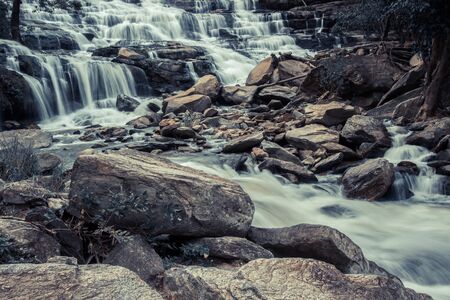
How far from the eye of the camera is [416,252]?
6246mm

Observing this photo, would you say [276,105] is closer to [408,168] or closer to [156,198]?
[408,168]

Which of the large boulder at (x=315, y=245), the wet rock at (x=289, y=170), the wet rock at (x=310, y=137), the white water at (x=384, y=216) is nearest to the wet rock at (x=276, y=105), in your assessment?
the wet rock at (x=310, y=137)

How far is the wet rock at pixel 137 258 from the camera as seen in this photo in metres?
3.11

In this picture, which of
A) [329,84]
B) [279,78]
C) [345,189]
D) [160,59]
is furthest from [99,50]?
[345,189]

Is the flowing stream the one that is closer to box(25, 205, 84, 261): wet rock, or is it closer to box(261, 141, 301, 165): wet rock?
A: box(261, 141, 301, 165): wet rock

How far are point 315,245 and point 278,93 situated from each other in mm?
10978

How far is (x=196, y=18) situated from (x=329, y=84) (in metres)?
13.2

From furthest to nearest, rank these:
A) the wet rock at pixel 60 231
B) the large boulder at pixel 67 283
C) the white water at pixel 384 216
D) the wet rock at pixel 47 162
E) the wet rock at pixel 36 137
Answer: the wet rock at pixel 36 137
the wet rock at pixel 47 162
the white water at pixel 384 216
the wet rock at pixel 60 231
the large boulder at pixel 67 283

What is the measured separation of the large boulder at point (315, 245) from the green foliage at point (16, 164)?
278 cm

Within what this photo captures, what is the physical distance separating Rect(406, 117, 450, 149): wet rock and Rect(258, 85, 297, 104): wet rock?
4700mm

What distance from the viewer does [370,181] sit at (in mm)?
7992

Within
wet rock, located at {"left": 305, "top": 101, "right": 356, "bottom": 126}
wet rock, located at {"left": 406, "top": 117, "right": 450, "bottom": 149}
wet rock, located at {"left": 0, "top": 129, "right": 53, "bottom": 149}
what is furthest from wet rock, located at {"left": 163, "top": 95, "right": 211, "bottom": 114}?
wet rock, located at {"left": 406, "top": 117, "right": 450, "bottom": 149}

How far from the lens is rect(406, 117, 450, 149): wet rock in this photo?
32.2 ft

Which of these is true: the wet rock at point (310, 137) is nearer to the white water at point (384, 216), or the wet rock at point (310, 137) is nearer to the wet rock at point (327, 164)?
the wet rock at point (327, 164)
